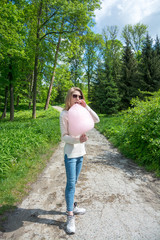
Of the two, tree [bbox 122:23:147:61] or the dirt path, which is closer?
the dirt path

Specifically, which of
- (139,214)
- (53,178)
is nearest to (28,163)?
(53,178)

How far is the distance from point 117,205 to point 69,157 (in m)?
1.41

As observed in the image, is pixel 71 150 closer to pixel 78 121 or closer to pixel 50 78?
pixel 78 121

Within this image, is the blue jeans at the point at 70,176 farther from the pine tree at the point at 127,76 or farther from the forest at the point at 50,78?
the pine tree at the point at 127,76

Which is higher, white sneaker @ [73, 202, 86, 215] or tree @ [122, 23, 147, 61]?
tree @ [122, 23, 147, 61]

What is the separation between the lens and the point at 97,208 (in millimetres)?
2932

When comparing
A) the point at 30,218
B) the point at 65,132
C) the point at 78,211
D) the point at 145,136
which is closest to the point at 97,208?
the point at 78,211

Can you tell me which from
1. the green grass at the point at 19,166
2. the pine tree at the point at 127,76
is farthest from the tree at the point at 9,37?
the pine tree at the point at 127,76

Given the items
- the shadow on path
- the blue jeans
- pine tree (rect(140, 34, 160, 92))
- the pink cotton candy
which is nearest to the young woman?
the blue jeans

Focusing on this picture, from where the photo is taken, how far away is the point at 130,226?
2451 mm

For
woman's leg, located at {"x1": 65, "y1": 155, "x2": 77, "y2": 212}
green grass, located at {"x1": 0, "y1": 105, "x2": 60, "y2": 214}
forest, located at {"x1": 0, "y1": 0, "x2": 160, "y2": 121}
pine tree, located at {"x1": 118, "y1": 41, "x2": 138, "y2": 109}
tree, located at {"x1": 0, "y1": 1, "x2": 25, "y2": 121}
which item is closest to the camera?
woman's leg, located at {"x1": 65, "y1": 155, "x2": 77, "y2": 212}

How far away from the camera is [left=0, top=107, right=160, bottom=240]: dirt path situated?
7.73 feet

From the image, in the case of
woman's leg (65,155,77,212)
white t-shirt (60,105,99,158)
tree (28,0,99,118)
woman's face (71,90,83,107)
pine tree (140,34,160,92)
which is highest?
tree (28,0,99,118)

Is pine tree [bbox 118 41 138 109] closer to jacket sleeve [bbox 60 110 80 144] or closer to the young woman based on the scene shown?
the young woman
